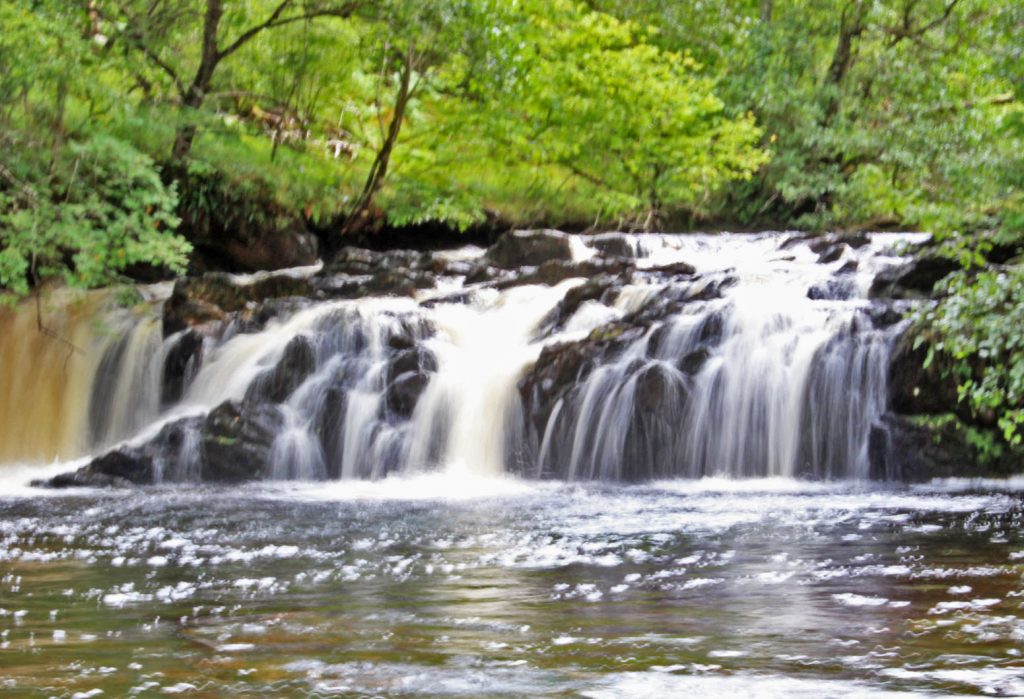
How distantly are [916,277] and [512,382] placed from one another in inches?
199

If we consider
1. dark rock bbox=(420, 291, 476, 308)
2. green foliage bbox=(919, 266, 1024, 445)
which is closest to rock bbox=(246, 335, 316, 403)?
dark rock bbox=(420, 291, 476, 308)

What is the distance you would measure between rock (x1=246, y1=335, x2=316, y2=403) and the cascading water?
0.08 feet

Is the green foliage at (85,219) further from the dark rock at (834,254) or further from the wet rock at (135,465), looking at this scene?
the dark rock at (834,254)

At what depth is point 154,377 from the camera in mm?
16547

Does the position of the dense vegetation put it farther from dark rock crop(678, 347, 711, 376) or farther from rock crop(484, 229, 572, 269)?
dark rock crop(678, 347, 711, 376)

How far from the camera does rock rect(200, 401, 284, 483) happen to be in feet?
43.9

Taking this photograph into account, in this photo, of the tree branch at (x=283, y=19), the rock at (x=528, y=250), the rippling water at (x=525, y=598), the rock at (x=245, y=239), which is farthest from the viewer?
the rock at (x=245, y=239)

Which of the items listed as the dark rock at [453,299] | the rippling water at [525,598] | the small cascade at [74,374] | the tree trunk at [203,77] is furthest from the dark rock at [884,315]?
the tree trunk at [203,77]

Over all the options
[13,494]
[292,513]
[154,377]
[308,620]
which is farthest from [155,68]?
[308,620]

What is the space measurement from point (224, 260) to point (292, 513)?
39.2 feet

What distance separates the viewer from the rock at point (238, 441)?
43.9 feet

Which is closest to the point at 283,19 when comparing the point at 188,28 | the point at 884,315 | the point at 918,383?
the point at 188,28

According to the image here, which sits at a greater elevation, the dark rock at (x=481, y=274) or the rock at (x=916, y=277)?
the dark rock at (x=481, y=274)

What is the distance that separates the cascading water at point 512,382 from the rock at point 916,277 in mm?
659
